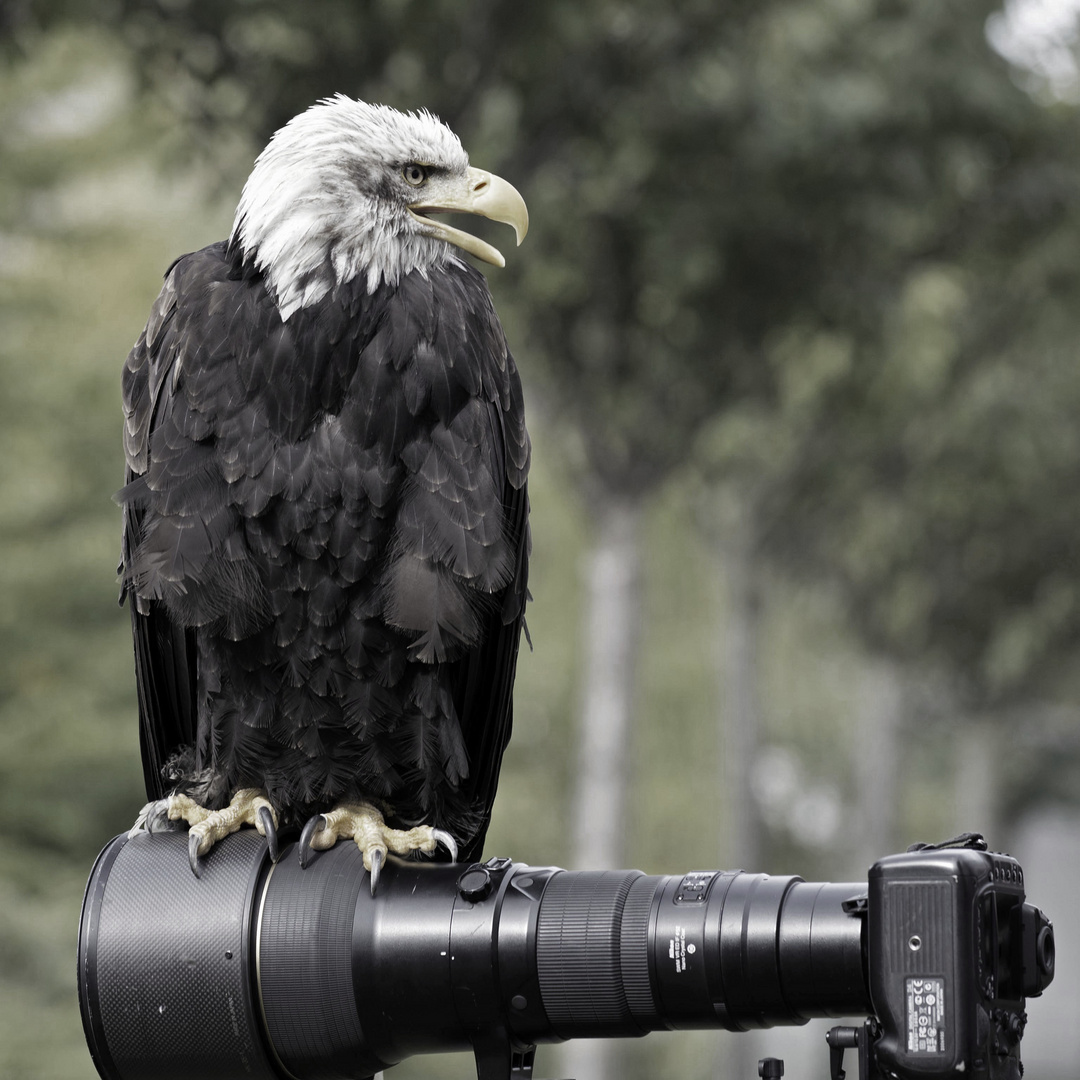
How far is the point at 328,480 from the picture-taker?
302cm

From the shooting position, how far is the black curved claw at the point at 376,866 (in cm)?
257

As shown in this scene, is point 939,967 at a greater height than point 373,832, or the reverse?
point 373,832

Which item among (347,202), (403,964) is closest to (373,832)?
(403,964)

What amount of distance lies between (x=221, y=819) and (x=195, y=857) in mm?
319

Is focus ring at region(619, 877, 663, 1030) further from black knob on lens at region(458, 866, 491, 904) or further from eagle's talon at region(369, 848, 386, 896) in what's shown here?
eagle's talon at region(369, 848, 386, 896)

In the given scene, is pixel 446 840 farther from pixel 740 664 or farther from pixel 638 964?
pixel 740 664

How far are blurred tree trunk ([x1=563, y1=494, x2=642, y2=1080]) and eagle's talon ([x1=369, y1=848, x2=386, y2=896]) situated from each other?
17.3ft

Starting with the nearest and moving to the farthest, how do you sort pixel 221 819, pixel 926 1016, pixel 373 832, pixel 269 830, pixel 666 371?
pixel 926 1016 < pixel 269 830 < pixel 221 819 < pixel 373 832 < pixel 666 371

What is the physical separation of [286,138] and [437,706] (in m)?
1.15

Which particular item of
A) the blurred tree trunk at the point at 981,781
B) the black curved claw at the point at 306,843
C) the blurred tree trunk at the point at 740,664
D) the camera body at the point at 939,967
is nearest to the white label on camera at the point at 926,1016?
the camera body at the point at 939,967

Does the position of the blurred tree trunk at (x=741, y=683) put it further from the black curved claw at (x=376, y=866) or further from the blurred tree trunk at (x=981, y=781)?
the black curved claw at (x=376, y=866)

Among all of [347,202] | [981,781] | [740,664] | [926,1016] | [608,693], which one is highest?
[981,781]

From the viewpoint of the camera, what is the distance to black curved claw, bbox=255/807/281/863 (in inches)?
105

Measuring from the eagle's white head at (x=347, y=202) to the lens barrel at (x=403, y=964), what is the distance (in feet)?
3.81
